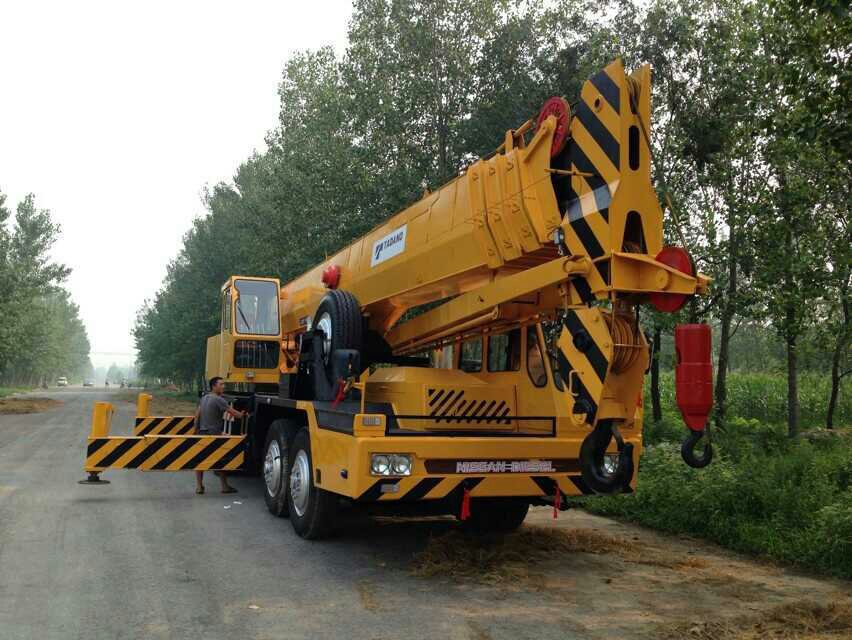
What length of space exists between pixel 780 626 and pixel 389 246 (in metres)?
4.96

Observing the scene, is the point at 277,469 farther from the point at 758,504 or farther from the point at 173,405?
the point at 173,405

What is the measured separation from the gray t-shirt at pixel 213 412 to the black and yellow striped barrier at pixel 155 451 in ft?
2.81

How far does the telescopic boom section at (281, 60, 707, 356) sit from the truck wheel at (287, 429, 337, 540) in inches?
68.1

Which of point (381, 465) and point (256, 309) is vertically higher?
point (256, 309)

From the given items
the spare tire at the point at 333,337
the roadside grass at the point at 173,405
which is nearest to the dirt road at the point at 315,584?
the spare tire at the point at 333,337

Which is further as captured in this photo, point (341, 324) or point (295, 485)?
point (295, 485)

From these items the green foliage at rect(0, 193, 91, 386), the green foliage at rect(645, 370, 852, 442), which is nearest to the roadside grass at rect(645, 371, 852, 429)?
the green foliage at rect(645, 370, 852, 442)

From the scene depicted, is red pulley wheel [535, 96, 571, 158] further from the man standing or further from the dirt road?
the man standing

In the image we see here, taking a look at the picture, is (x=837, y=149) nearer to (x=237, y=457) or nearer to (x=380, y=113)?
(x=237, y=457)

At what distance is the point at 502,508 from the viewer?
807 cm

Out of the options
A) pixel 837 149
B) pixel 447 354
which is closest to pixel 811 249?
pixel 837 149

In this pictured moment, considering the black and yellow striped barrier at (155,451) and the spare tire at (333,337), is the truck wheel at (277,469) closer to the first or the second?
the spare tire at (333,337)

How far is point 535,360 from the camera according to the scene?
7.14 meters

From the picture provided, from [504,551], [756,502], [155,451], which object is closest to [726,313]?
[756,502]
